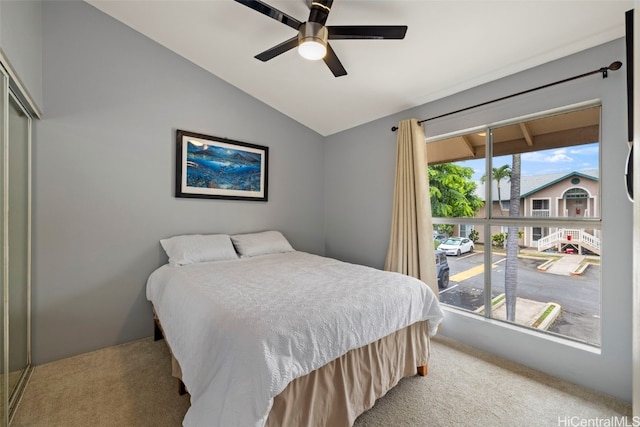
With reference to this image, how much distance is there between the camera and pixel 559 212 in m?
2.05

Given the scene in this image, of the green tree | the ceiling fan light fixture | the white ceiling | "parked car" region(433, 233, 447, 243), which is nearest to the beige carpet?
"parked car" region(433, 233, 447, 243)

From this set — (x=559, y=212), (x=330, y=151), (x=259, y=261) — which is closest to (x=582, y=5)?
(x=559, y=212)

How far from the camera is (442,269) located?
2.83 metres

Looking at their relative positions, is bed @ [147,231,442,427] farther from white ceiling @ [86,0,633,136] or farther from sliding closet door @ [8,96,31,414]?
white ceiling @ [86,0,633,136]

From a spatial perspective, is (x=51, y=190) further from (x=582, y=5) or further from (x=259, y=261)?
(x=582, y=5)

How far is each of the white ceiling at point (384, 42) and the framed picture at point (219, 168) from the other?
2.49 ft

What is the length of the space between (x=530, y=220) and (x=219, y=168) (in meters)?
3.03

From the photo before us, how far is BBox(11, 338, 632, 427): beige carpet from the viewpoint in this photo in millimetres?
1541

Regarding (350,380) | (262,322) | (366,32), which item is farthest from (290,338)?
(366,32)

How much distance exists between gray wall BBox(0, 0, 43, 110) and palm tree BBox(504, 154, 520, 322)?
352 centimetres

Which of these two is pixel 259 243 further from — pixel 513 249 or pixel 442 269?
pixel 513 249

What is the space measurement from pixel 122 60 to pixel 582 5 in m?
3.53

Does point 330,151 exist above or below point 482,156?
above

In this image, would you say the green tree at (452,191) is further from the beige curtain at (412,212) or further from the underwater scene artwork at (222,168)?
the underwater scene artwork at (222,168)
